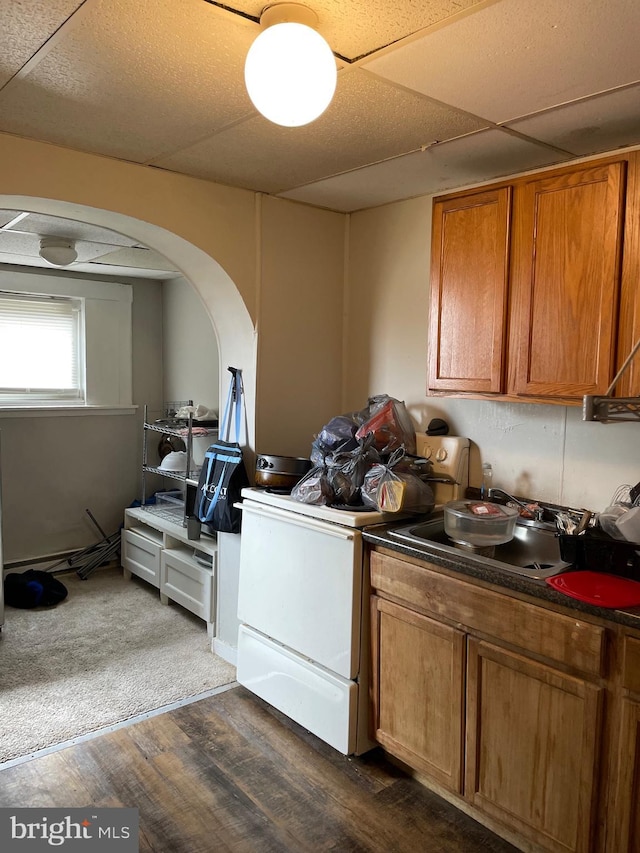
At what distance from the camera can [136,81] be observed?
1765 mm

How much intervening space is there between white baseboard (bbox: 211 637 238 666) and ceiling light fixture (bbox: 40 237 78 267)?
2.28 m

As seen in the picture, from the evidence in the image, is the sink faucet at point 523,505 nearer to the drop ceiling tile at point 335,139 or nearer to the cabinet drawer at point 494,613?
the cabinet drawer at point 494,613

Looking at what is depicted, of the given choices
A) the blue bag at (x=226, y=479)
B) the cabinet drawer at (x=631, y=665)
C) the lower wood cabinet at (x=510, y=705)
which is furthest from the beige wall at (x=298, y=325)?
the cabinet drawer at (x=631, y=665)

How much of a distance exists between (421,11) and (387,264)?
5.41 feet

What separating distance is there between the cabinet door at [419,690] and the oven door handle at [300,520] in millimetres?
256

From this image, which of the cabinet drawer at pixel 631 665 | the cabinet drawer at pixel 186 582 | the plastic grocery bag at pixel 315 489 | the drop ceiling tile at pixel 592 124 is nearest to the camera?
the cabinet drawer at pixel 631 665

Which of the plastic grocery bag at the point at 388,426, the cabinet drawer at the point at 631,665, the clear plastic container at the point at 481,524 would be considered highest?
the plastic grocery bag at the point at 388,426

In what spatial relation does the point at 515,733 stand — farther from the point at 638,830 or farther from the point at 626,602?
the point at 626,602

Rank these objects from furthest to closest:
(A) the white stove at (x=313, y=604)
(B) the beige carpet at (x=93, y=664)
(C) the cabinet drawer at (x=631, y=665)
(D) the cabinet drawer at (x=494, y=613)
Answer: (B) the beige carpet at (x=93, y=664)
(A) the white stove at (x=313, y=604)
(D) the cabinet drawer at (x=494, y=613)
(C) the cabinet drawer at (x=631, y=665)

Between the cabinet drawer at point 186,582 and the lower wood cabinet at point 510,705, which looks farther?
the cabinet drawer at point 186,582

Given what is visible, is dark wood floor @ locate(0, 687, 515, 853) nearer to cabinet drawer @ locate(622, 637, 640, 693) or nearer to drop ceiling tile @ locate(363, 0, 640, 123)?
cabinet drawer @ locate(622, 637, 640, 693)

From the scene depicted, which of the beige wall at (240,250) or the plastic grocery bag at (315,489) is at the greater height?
the beige wall at (240,250)

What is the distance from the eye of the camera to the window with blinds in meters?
4.29

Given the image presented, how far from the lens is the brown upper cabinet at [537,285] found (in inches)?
76.6
